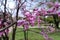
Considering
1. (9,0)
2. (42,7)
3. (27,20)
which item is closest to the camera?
(27,20)

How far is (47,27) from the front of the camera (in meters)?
2.82

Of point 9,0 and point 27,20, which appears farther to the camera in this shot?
point 9,0

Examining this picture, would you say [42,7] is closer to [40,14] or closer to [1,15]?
[40,14]

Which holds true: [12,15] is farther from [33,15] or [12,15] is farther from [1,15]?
[33,15]

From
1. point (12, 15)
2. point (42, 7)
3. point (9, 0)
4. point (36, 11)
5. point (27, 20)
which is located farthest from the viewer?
point (9, 0)

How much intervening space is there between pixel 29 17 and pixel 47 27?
81cm

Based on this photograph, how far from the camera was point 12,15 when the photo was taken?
2.76m

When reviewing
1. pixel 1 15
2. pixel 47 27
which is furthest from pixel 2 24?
pixel 47 27

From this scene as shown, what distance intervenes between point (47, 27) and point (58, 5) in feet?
2.46

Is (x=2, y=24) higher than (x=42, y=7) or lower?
lower

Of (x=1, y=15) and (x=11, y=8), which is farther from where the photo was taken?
(x=11, y=8)

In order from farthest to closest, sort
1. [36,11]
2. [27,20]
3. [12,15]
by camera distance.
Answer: [12,15], [36,11], [27,20]

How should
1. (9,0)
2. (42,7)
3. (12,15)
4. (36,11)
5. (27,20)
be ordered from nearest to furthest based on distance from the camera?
(27,20)
(36,11)
(42,7)
(12,15)
(9,0)

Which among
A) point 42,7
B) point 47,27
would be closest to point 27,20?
point 42,7
